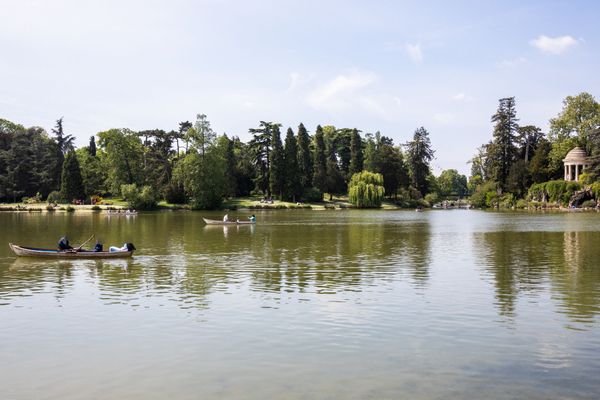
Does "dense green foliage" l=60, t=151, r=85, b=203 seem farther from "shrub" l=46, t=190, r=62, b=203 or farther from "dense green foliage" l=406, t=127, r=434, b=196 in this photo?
"dense green foliage" l=406, t=127, r=434, b=196

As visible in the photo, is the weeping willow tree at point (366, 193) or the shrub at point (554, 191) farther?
the weeping willow tree at point (366, 193)

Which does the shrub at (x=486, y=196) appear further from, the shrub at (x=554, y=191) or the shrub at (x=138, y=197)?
the shrub at (x=138, y=197)

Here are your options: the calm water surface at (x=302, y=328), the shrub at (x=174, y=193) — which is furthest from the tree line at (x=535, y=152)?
the calm water surface at (x=302, y=328)

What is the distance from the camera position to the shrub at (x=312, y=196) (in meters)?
128

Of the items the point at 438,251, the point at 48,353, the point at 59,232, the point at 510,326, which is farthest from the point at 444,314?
the point at 59,232

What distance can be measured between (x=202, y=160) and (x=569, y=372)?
332 ft

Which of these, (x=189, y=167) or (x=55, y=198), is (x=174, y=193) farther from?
(x=55, y=198)

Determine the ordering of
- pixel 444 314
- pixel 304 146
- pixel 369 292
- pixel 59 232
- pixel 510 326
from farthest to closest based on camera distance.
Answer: pixel 304 146, pixel 59 232, pixel 369 292, pixel 444 314, pixel 510 326

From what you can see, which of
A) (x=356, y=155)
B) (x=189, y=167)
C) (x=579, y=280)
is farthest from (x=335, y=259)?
(x=356, y=155)

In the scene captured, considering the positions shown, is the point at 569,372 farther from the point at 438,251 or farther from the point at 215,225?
the point at 215,225

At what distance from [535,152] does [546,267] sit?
335 feet

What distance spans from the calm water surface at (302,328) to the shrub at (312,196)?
96.3 meters

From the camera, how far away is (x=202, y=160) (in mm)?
108938

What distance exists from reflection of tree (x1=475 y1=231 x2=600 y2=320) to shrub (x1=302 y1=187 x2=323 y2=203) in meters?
82.2
